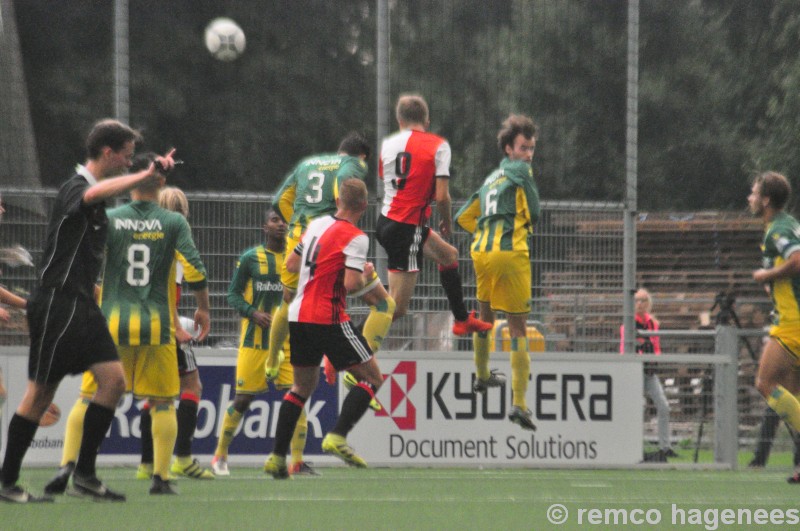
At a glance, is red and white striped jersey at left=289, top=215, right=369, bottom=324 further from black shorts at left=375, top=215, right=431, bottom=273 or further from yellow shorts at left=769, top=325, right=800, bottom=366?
yellow shorts at left=769, top=325, right=800, bottom=366

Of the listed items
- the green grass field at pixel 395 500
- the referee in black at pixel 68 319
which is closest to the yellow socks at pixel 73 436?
the green grass field at pixel 395 500

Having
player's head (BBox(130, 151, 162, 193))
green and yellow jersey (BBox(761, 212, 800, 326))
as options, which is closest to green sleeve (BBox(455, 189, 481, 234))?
green and yellow jersey (BBox(761, 212, 800, 326))

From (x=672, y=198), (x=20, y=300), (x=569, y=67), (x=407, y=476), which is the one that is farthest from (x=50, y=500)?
(x=672, y=198)

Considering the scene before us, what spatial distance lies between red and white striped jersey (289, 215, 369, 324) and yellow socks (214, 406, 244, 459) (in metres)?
2.84

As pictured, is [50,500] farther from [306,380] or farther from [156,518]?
[306,380]

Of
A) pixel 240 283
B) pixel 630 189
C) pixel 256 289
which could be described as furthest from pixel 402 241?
pixel 630 189

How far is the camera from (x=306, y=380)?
30.4ft

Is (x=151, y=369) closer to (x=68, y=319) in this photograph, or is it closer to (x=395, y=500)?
(x=68, y=319)

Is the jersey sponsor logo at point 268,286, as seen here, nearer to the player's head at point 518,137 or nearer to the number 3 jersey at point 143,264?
the player's head at point 518,137

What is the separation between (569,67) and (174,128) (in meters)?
3.86

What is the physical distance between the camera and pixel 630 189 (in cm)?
1355

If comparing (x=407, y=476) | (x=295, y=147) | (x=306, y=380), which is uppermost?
(x=295, y=147)

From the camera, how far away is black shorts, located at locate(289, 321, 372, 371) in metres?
9.07

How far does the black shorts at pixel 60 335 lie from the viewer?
7277 mm
